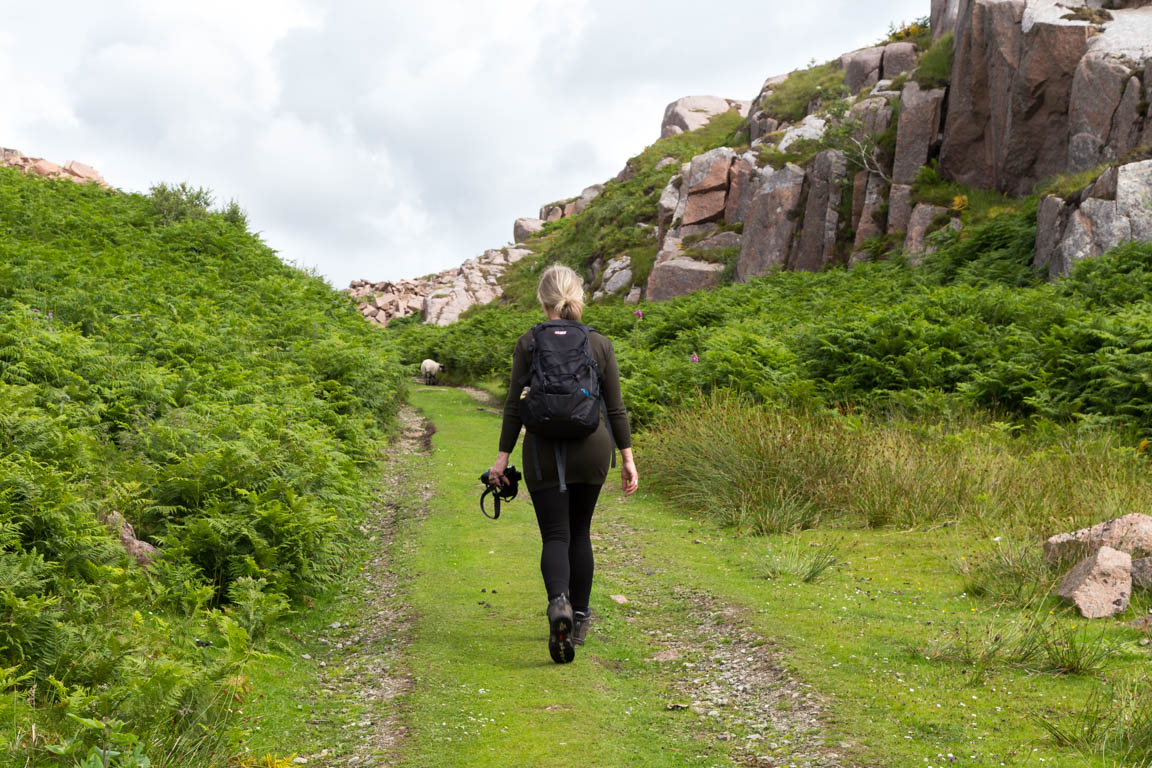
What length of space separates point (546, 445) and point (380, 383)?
1139 cm

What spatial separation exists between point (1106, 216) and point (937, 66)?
43.4ft

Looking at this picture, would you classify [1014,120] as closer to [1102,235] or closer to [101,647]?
[1102,235]

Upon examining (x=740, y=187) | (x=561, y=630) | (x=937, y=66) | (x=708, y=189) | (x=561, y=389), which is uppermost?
(x=937, y=66)

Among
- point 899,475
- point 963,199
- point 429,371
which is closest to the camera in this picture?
point 899,475

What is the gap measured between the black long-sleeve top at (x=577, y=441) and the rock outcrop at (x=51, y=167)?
3128cm

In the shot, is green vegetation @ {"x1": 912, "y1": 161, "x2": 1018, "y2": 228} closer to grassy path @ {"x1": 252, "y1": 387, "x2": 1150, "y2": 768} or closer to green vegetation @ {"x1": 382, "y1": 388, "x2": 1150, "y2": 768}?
green vegetation @ {"x1": 382, "y1": 388, "x2": 1150, "y2": 768}

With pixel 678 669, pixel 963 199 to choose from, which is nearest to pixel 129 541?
pixel 678 669

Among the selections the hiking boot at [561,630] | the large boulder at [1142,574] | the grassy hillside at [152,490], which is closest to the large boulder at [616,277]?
the grassy hillside at [152,490]

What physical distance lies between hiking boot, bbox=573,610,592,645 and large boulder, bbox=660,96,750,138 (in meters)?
62.7

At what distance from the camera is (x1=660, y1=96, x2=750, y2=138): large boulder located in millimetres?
66750

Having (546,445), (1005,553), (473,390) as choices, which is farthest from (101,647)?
(473,390)

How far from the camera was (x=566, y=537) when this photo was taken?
5809mm

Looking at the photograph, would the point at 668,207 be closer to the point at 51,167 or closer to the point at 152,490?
the point at 51,167

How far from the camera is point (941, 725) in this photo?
448 cm
